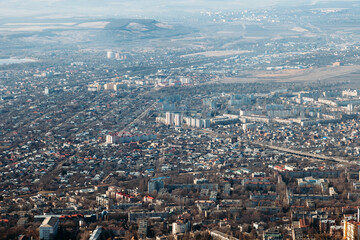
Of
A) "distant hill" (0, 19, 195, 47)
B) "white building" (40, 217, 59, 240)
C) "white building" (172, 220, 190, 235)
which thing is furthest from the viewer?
"distant hill" (0, 19, 195, 47)

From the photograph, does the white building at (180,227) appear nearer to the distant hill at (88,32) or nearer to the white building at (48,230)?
the white building at (48,230)

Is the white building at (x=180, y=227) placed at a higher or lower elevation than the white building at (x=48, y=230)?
lower

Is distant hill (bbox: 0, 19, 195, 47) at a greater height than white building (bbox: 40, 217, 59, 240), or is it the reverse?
white building (bbox: 40, 217, 59, 240)

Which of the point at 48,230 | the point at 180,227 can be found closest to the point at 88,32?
the point at 180,227

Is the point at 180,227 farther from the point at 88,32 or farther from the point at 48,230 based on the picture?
the point at 88,32

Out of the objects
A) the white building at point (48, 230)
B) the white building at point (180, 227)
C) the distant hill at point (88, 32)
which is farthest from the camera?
the distant hill at point (88, 32)

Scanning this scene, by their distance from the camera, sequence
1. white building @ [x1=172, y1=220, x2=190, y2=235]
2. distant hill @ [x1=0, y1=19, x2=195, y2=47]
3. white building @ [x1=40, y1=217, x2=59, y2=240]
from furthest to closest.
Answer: distant hill @ [x1=0, y1=19, x2=195, y2=47], white building @ [x1=172, y1=220, x2=190, y2=235], white building @ [x1=40, y1=217, x2=59, y2=240]

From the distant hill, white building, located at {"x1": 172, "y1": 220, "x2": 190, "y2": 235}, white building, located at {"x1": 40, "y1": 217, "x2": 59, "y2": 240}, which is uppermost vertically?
white building, located at {"x1": 40, "y1": 217, "x2": 59, "y2": 240}

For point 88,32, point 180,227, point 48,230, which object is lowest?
point 88,32

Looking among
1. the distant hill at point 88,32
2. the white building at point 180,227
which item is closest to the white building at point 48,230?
the white building at point 180,227

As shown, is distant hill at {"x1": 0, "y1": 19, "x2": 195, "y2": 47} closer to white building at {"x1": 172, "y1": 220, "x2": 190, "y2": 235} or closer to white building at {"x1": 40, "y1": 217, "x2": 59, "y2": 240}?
white building at {"x1": 172, "y1": 220, "x2": 190, "y2": 235}

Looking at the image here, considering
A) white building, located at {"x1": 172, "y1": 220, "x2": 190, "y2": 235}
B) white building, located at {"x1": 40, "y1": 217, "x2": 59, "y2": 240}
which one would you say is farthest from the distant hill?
white building, located at {"x1": 40, "y1": 217, "x2": 59, "y2": 240}

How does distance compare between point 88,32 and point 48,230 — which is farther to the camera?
point 88,32
